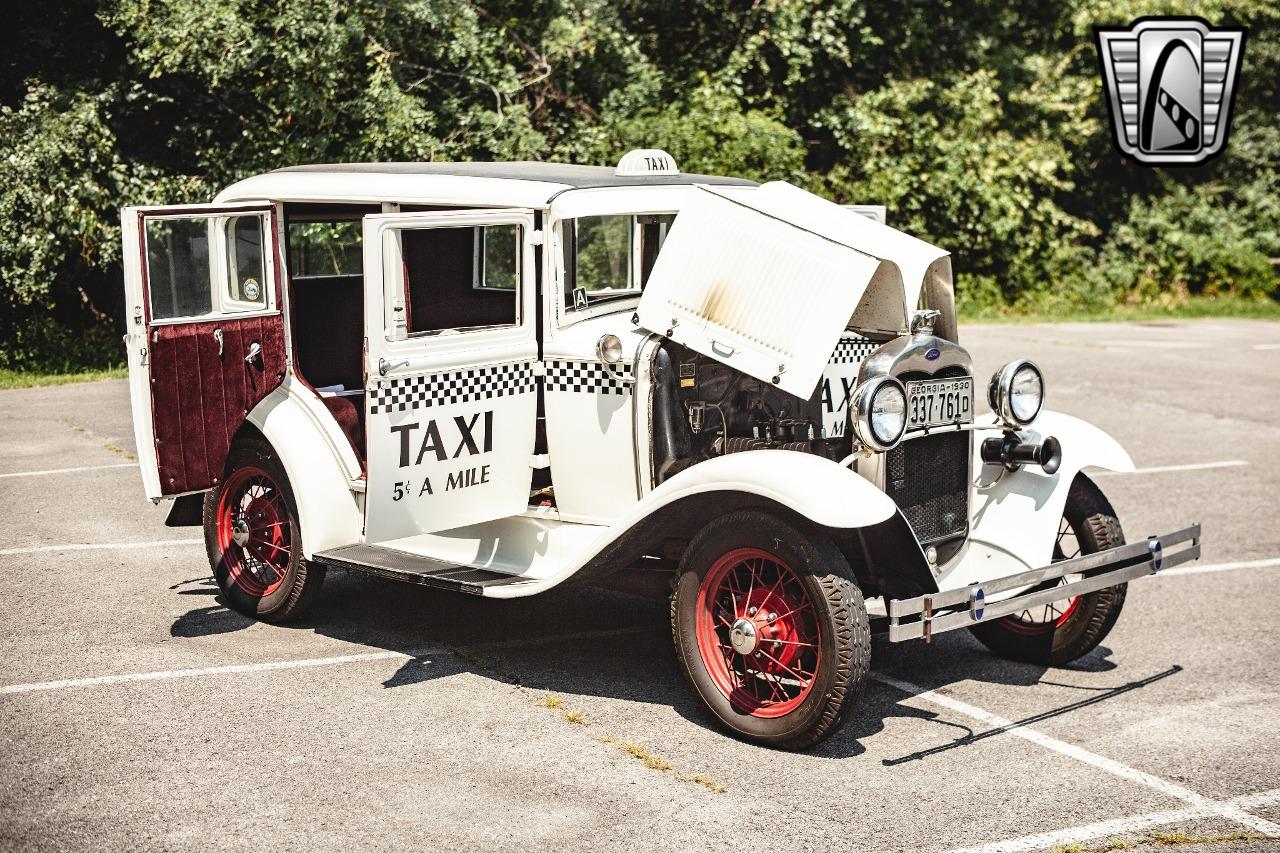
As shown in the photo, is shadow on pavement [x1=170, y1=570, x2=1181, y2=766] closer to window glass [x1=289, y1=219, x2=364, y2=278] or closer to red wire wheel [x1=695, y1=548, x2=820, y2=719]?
red wire wheel [x1=695, y1=548, x2=820, y2=719]

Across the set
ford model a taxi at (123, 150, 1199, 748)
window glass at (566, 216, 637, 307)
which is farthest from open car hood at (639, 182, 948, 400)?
window glass at (566, 216, 637, 307)

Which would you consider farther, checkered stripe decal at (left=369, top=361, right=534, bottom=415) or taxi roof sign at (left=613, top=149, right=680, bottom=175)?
taxi roof sign at (left=613, top=149, right=680, bottom=175)

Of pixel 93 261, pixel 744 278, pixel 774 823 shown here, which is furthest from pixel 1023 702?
pixel 93 261

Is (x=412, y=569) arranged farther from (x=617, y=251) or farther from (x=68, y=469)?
(x=68, y=469)

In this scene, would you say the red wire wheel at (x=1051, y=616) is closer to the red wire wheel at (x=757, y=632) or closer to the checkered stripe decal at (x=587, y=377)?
the red wire wheel at (x=757, y=632)

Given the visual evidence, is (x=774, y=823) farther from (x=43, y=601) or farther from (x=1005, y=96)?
(x=1005, y=96)

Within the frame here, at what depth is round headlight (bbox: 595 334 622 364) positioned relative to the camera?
5.47m

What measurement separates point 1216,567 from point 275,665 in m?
5.13

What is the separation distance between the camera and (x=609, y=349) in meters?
5.50

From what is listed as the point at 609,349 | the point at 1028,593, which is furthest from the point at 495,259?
the point at 1028,593

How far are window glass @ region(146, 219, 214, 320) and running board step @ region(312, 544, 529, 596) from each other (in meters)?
1.36

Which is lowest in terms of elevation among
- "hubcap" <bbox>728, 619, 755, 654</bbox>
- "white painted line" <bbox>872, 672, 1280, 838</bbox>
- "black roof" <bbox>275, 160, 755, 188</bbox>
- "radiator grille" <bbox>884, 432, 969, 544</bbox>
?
"white painted line" <bbox>872, 672, 1280, 838</bbox>

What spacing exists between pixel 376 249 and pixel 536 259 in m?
0.77

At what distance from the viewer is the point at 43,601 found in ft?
22.0
